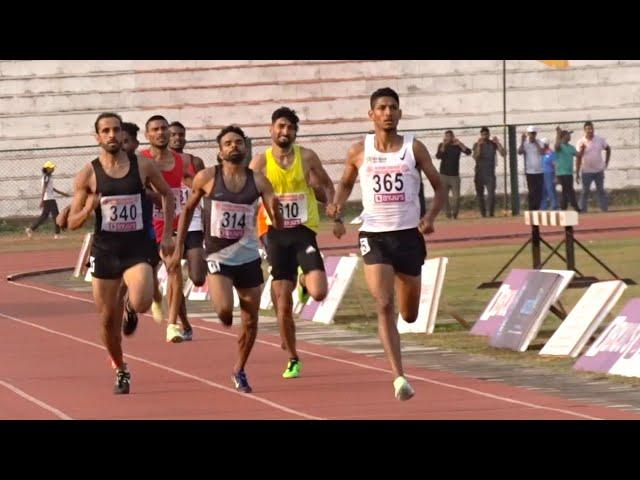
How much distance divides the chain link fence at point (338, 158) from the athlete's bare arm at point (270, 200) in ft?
92.2

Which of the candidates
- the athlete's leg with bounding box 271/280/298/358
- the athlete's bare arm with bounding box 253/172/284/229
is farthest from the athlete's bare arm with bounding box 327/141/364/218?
the athlete's leg with bounding box 271/280/298/358

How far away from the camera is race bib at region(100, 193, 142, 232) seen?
14.1 meters

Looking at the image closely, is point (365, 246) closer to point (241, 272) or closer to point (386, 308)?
point (386, 308)

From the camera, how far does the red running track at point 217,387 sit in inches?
502

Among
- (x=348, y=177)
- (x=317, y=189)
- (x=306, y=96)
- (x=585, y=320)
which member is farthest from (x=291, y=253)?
(x=306, y=96)

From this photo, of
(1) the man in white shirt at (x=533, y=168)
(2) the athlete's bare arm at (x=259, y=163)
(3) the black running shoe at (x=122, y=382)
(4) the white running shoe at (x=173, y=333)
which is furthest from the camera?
(1) the man in white shirt at (x=533, y=168)

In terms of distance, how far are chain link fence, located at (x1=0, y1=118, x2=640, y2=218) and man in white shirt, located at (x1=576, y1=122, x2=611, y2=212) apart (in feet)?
3.70

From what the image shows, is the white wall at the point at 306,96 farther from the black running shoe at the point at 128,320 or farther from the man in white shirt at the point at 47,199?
the black running shoe at the point at 128,320

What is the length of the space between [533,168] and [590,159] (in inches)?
66.5

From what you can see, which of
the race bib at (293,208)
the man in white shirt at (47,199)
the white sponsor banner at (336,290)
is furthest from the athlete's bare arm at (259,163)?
the man in white shirt at (47,199)

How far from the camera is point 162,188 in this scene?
47.3ft

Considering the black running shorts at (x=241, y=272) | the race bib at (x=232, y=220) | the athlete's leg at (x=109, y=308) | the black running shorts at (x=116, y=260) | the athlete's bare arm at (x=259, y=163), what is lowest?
the athlete's leg at (x=109, y=308)
